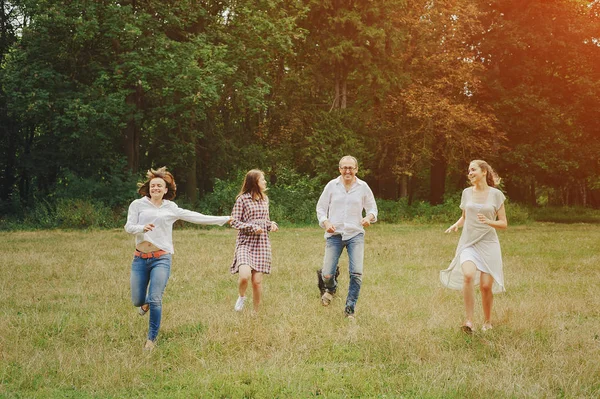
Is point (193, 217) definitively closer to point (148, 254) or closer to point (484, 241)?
point (148, 254)

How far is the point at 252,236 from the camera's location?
871 cm

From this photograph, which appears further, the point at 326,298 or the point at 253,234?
the point at 326,298

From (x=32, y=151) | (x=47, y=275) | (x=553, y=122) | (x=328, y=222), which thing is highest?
(x=553, y=122)

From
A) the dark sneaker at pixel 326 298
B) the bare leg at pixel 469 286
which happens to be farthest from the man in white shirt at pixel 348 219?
the bare leg at pixel 469 286

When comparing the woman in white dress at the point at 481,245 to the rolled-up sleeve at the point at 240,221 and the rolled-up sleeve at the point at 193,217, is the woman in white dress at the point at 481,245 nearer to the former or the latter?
the rolled-up sleeve at the point at 240,221

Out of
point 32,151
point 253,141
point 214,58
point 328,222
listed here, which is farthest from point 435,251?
point 32,151

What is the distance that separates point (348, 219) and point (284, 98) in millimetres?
Answer: 25975

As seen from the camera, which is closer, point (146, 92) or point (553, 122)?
Answer: point (146, 92)

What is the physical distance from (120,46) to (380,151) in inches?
591

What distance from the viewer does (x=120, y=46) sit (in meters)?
25.6

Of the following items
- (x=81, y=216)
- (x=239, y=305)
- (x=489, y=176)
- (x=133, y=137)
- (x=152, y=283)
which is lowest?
(x=239, y=305)

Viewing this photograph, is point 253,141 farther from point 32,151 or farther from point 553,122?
point 553,122

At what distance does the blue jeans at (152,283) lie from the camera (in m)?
6.96

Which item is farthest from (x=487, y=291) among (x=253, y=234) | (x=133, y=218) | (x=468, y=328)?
(x=133, y=218)
